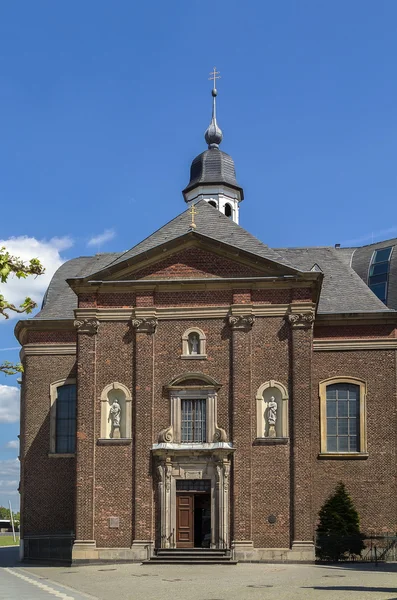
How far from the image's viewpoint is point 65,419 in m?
43.0

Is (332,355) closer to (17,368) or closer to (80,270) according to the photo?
(80,270)

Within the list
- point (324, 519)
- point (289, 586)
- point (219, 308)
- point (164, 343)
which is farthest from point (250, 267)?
point (289, 586)

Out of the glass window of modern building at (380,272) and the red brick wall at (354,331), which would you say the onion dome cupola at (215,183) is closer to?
the glass window of modern building at (380,272)

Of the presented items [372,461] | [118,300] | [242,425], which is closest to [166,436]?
[242,425]

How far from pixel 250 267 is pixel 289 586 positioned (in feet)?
46.5

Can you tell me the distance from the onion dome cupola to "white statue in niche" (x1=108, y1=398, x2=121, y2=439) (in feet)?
75.2

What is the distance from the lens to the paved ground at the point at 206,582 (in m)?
23.0

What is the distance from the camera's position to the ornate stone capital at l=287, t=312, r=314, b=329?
119 feet

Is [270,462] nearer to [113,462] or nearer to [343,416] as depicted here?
[113,462]

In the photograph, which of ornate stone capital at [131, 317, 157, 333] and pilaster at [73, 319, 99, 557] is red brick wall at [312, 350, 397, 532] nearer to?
ornate stone capital at [131, 317, 157, 333]

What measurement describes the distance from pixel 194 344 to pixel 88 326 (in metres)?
4.02

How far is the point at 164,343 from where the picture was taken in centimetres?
3675

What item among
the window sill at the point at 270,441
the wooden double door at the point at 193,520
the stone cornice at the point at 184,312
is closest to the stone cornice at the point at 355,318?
the stone cornice at the point at 184,312

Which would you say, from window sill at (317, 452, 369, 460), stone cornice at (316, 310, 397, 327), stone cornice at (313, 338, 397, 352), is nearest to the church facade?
window sill at (317, 452, 369, 460)
